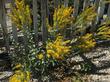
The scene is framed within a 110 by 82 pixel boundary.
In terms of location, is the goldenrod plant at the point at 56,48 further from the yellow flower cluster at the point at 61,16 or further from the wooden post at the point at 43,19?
the wooden post at the point at 43,19

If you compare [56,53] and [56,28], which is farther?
[56,28]

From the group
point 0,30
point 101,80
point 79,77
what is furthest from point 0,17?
point 101,80

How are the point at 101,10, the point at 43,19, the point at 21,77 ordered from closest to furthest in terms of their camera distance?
1. the point at 21,77
2. the point at 43,19
3. the point at 101,10

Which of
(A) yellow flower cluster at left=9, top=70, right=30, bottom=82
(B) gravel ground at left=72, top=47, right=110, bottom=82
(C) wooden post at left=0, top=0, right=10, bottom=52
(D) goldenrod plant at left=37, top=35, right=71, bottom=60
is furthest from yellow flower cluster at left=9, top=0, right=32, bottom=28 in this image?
(B) gravel ground at left=72, top=47, right=110, bottom=82

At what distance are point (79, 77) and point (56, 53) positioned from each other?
2.60 feet

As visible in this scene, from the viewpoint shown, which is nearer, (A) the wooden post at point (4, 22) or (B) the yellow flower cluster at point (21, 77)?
(B) the yellow flower cluster at point (21, 77)

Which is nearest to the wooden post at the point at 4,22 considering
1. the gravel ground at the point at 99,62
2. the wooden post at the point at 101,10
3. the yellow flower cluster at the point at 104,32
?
the gravel ground at the point at 99,62

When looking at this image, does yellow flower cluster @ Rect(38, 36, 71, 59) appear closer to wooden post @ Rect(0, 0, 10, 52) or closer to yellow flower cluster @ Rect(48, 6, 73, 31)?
yellow flower cluster @ Rect(48, 6, 73, 31)

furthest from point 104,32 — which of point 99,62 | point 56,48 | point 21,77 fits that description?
point 21,77

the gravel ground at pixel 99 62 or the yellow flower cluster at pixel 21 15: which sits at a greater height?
the yellow flower cluster at pixel 21 15

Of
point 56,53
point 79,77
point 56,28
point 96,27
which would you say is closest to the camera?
point 56,53

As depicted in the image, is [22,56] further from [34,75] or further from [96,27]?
[96,27]

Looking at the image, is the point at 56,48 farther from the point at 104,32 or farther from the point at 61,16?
the point at 104,32

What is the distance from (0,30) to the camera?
4.16 m
